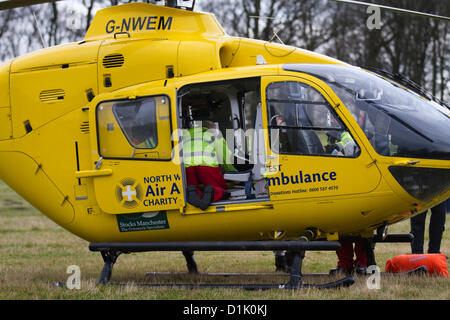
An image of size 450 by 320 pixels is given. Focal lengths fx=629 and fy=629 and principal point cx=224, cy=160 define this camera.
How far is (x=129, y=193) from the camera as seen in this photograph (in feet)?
24.7

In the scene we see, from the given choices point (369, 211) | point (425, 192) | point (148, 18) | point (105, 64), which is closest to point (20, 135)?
point (105, 64)

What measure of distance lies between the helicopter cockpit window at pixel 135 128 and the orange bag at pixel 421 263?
3.32 m

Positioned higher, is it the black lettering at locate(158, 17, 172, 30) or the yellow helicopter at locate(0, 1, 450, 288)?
the black lettering at locate(158, 17, 172, 30)

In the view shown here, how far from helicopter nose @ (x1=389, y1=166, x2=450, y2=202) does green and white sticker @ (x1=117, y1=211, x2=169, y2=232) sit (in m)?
2.72

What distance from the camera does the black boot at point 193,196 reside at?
23.9 feet

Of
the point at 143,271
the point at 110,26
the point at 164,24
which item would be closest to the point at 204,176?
the point at 164,24

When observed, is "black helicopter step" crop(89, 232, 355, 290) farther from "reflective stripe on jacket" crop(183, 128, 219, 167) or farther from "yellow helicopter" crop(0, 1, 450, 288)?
"reflective stripe on jacket" crop(183, 128, 219, 167)

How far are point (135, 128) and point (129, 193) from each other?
0.80 metres

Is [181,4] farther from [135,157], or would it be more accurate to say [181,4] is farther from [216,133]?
[135,157]

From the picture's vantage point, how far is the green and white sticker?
24.7 ft

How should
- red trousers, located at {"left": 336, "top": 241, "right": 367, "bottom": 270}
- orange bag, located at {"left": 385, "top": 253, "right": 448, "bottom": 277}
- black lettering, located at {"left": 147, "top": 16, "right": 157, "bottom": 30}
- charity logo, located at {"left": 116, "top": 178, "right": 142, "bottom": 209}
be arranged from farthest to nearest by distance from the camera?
red trousers, located at {"left": 336, "top": 241, "right": 367, "bottom": 270}, black lettering, located at {"left": 147, "top": 16, "right": 157, "bottom": 30}, orange bag, located at {"left": 385, "top": 253, "right": 448, "bottom": 277}, charity logo, located at {"left": 116, "top": 178, "right": 142, "bottom": 209}

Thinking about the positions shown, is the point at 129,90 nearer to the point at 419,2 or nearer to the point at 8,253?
the point at 8,253

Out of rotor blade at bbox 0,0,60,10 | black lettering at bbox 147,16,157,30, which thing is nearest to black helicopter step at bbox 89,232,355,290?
black lettering at bbox 147,16,157,30

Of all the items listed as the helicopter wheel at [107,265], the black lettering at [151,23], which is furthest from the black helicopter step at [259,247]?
the black lettering at [151,23]
